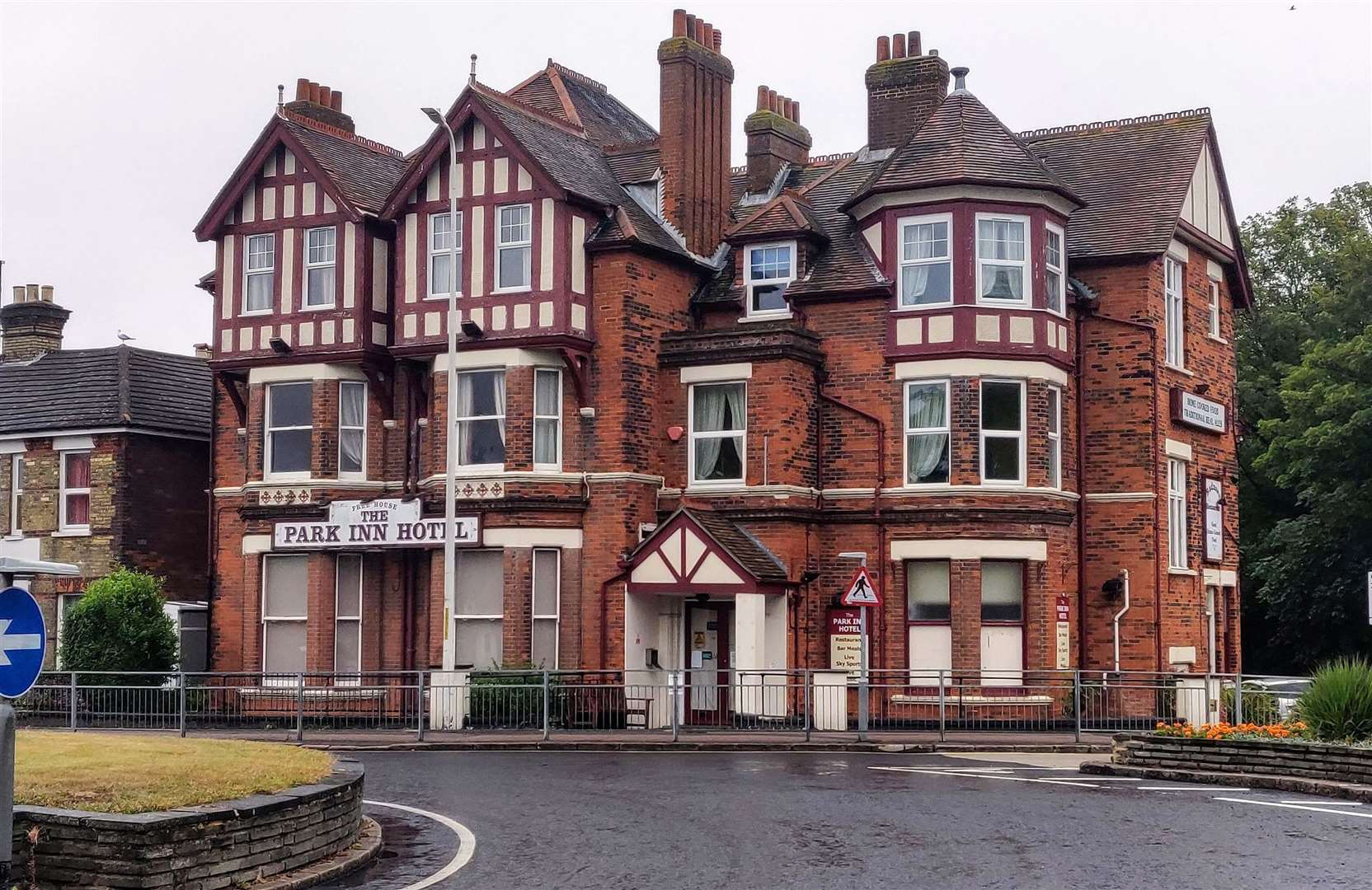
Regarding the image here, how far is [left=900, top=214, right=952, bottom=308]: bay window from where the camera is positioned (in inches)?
1210

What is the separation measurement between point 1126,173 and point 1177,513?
6.67m

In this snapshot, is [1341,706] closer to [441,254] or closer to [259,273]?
[441,254]

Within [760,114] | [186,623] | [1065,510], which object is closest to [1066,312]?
[1065,510]

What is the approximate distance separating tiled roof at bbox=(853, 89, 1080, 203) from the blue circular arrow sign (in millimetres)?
21816

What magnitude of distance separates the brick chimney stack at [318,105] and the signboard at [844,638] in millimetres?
15709

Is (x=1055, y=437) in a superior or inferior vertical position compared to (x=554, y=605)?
superior

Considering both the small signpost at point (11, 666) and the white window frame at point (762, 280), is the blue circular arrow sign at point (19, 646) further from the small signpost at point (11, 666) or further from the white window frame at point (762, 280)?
the white window frame at point (762, 280)

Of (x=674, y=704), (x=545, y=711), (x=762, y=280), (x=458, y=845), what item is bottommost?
(x=458, y=845)

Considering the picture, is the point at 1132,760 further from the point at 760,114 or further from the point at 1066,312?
the point at 760,114

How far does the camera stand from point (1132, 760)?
21.6 metres

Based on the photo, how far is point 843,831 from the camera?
51.8 ft

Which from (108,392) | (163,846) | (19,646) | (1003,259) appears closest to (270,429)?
(108,392)

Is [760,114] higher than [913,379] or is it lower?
higher

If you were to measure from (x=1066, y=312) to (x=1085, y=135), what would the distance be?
5.32 metres
